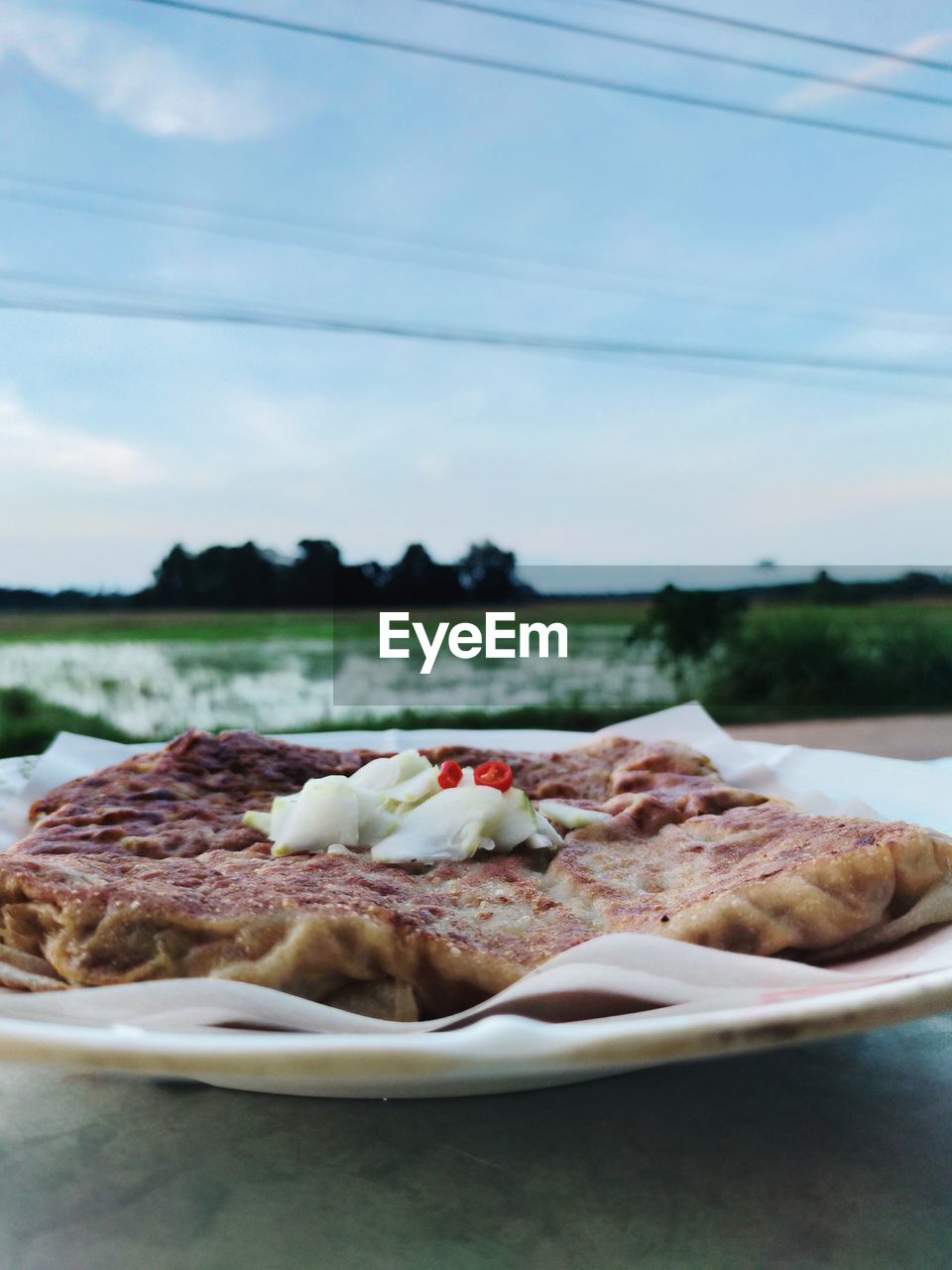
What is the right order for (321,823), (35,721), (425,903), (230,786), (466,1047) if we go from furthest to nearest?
(35,721) < (230,786) < (321,823) < (425,903) < (466,1047)

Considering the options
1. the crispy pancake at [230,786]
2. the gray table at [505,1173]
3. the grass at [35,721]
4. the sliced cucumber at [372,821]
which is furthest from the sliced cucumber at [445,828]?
the grass at [35,721]

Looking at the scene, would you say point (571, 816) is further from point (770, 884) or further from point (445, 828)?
point (770, 884)

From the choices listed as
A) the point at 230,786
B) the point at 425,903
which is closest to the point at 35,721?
the point at 230,786

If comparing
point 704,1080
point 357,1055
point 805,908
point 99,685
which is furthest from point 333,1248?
point 99,685

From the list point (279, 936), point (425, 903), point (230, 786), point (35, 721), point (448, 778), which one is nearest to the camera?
point (279, 936)

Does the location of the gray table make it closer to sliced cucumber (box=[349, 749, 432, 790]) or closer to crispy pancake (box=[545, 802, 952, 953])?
crispy pancake (box=[545, 802, 952, 953])

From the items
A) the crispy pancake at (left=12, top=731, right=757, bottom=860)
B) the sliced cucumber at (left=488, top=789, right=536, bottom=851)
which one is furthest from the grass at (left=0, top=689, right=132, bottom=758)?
the sliced cucumber at (left=488, top=789, right=536, bottom=851)

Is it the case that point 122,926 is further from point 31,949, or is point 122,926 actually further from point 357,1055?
point 357,1055
